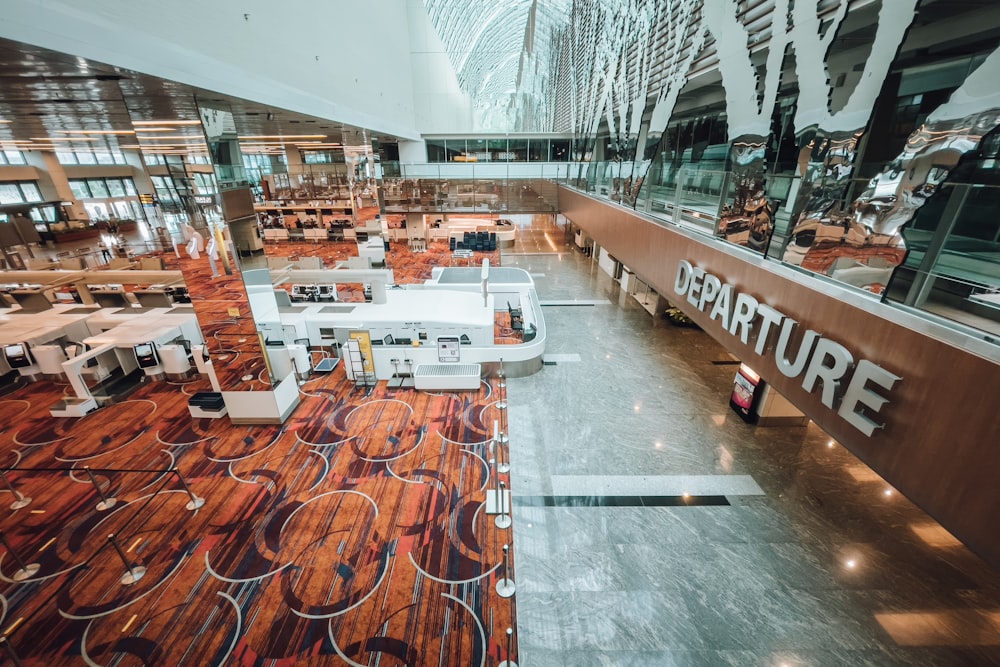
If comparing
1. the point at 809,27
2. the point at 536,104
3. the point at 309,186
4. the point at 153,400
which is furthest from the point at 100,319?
the point at 536,104

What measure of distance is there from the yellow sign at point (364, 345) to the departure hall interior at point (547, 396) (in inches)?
2.9

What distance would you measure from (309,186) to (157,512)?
25440mm

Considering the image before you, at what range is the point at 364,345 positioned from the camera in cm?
888

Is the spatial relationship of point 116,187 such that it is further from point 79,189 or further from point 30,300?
point 30,300

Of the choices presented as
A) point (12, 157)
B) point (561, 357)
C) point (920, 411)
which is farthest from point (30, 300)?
point (920, 411)

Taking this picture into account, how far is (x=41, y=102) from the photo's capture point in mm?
4828

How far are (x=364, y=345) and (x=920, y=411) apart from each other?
8.82 metres

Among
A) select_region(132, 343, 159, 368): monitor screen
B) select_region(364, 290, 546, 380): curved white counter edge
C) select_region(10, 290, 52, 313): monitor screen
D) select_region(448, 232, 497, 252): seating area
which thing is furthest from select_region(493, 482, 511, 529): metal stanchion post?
select_region(448, 232, 497, 252): seating area

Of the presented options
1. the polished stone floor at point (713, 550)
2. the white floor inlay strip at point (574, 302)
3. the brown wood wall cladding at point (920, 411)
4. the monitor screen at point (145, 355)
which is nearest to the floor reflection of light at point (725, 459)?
the polished stone floor at point (713, 550)

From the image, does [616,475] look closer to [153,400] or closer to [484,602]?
[484,602]

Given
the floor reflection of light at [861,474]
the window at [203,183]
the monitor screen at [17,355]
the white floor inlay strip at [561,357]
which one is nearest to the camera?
the window at [203,183]

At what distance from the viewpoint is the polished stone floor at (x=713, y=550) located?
456cm

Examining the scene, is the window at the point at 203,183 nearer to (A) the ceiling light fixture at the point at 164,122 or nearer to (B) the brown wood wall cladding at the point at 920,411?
(A) the ceiling light fixture at the point at 164,122

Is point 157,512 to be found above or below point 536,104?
below
